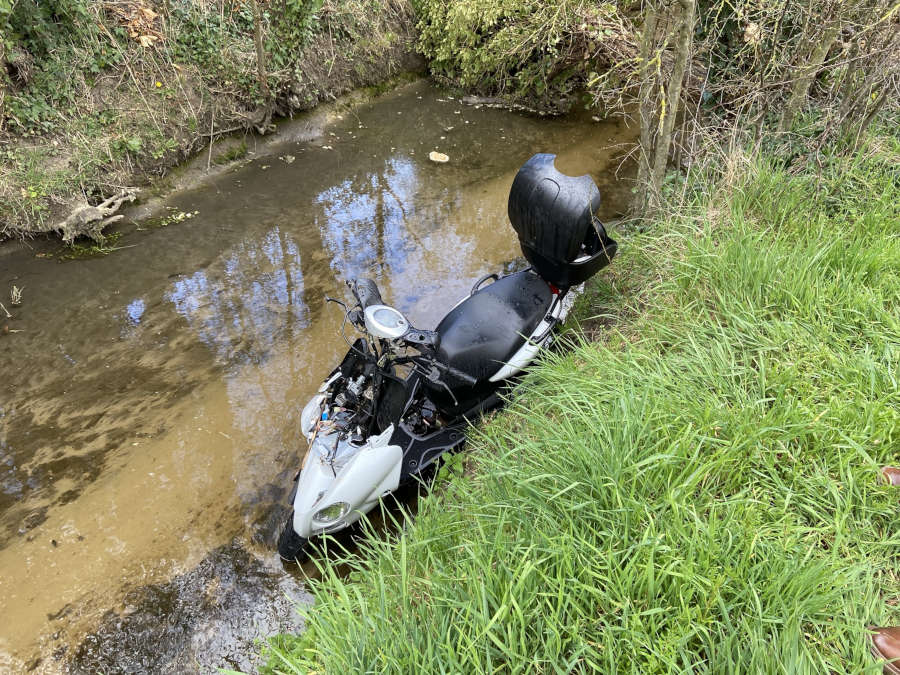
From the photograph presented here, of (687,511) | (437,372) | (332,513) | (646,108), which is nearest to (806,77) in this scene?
(646,108)

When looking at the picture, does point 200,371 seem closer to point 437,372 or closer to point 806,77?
point 437,372

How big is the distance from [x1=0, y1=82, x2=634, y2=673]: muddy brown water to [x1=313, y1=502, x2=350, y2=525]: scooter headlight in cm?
52

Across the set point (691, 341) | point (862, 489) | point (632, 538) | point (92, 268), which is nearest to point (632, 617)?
point (632, 538)

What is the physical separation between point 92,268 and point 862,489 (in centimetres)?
561

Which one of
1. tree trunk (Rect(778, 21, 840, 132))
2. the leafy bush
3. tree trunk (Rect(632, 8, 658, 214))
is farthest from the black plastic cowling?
the leafy bush

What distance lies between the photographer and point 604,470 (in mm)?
1681

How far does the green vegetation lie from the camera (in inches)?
191

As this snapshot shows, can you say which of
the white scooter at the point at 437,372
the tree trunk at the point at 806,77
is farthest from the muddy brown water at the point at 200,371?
the tree trunk at the point at 806,77

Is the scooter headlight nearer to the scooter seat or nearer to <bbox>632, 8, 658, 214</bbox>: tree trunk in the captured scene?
the scooter seat

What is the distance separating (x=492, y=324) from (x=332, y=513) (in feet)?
4.19

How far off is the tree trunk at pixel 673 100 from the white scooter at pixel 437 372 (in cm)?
134

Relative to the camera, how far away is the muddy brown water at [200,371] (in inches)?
100

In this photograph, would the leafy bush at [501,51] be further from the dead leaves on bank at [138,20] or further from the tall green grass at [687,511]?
the tall green grass at [687,511]

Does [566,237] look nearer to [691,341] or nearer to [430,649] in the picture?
[691,341]
